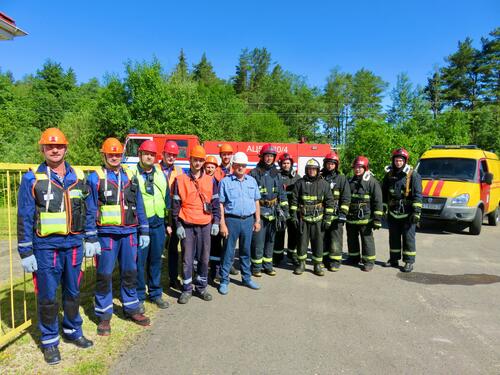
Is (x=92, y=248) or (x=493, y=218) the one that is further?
(x=493, y=218)

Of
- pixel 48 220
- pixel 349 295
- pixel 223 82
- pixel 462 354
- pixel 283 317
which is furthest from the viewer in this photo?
pixel 223 82

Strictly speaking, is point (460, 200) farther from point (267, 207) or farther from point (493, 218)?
point (267, 207)

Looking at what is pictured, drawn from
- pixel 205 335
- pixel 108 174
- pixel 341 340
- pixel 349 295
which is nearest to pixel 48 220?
pixel 108 174

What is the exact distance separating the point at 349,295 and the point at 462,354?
1.85 metres

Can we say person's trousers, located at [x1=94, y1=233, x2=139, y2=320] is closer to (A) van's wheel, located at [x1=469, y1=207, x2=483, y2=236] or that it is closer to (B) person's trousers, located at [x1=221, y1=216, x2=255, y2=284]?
(B) person's trousers, located at [x1=221, y1=216, x2=255, y2=284]

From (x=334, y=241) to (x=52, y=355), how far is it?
4696 millimetres

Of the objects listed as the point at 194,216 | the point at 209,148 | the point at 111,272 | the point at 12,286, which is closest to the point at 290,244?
the point at 194,216

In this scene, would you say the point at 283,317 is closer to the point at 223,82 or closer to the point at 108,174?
the point at 108,174

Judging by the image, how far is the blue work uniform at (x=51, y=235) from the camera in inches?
130

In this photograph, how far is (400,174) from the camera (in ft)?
23.2

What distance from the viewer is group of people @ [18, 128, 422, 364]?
11.2ft

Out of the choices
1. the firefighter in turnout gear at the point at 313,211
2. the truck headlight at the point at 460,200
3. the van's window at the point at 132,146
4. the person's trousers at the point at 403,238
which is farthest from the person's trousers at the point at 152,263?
the van's window at the point at 132,146

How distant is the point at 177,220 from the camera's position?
16.0ft

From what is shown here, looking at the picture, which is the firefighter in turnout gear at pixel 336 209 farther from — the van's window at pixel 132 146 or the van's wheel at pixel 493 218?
the van's window at pixel 132 146
